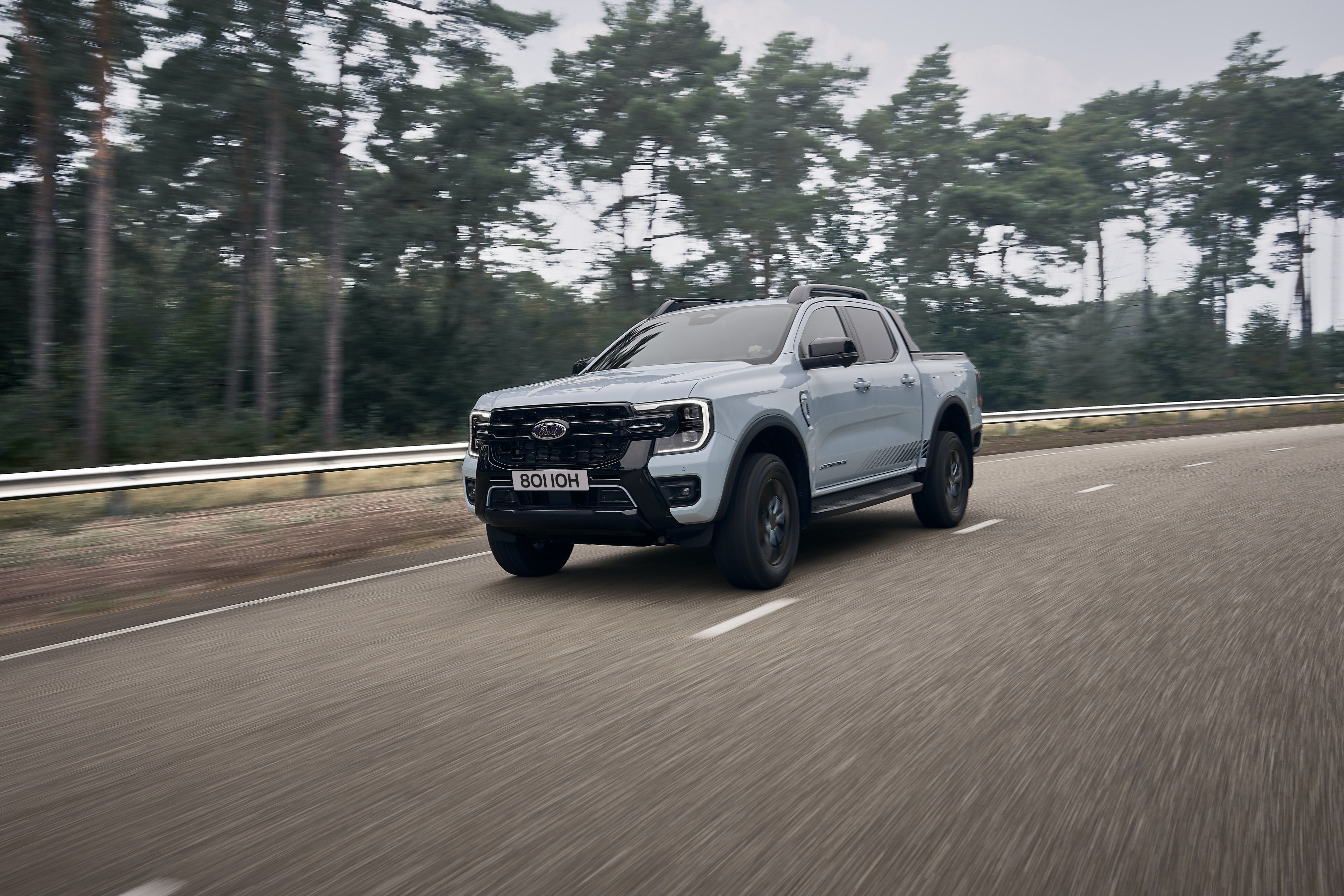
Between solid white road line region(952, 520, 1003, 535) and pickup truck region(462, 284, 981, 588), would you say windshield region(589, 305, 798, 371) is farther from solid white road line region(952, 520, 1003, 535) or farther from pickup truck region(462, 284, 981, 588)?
solid white road line region(952, 520, 1003, 535)

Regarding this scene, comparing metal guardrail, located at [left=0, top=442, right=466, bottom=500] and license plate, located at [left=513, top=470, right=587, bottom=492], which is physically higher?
license plate, located at [left=513, top=470, right=587, bottom=492]

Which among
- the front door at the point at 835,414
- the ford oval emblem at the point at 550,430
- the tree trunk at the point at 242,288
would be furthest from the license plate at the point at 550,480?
the tree trunk at the point at 242,288

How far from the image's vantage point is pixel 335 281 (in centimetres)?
2598

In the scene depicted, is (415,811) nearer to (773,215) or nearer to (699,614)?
(699,614)

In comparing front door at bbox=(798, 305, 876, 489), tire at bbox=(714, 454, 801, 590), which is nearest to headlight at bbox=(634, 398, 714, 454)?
tire at bbox=(714, 454, 801, 590)

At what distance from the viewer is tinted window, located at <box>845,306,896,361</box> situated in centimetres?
Answer: 877

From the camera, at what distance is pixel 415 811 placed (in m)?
3.35

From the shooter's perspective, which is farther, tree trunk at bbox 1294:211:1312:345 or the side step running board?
tree trunk at bbox 1294:211:1312:345

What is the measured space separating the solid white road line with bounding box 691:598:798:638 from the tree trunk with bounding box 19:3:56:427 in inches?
682

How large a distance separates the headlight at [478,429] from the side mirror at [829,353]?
7.39 feet

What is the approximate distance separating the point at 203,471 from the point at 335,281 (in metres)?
13.8

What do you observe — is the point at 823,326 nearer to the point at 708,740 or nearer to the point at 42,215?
the point at 708,740

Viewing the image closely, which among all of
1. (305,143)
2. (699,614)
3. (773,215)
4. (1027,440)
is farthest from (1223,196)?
(699,614)

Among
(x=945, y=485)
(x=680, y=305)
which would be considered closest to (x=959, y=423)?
(x=945, y=485)
